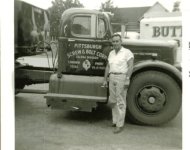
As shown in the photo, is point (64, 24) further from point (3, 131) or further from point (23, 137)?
point (3, 131)

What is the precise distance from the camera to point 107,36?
477 cm

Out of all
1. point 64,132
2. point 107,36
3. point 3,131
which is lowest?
point 64,132


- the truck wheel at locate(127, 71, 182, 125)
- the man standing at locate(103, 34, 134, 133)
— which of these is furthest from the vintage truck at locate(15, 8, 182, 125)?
the man standing at locate(103, 34, 134, 133)

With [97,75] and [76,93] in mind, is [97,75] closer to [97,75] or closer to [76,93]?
[97,75]

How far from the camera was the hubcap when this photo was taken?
457 cm

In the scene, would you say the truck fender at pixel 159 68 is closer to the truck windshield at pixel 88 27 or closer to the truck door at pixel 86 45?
the truck door at pixel 86 45

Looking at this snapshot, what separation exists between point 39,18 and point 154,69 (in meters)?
1.81

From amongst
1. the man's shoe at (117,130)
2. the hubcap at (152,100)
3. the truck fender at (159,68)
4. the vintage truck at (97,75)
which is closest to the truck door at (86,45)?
the vintage truck at (97,75)

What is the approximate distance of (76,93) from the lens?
4656mm

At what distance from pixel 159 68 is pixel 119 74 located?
0.65 m

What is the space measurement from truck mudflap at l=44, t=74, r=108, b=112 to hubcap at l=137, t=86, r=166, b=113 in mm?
492

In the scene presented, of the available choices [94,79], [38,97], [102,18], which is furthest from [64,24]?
[38,97]

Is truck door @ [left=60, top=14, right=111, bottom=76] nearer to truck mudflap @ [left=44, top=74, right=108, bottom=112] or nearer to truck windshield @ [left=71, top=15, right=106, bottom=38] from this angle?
truck windshield @ [left=71, top=15, right=106, bottom=38]

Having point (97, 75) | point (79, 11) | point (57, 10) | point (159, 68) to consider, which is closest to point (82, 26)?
point (79, 11)
